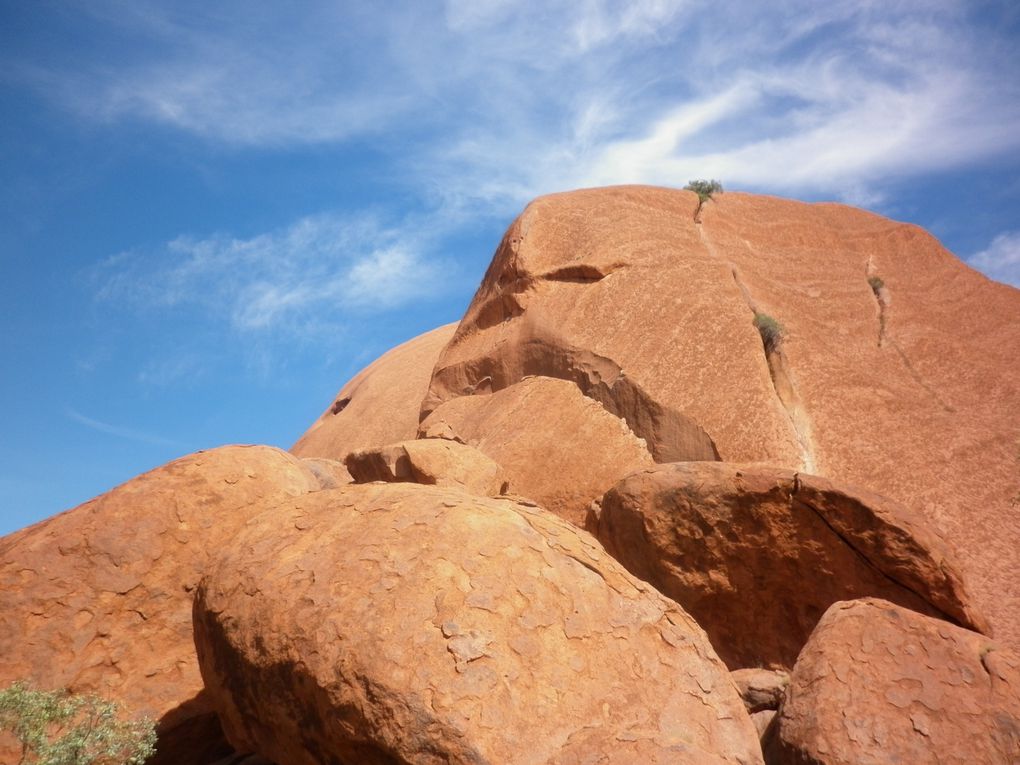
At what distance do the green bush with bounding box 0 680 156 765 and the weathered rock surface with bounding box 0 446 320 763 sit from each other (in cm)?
74

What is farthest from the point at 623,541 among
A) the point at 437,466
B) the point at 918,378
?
the point at 918,378

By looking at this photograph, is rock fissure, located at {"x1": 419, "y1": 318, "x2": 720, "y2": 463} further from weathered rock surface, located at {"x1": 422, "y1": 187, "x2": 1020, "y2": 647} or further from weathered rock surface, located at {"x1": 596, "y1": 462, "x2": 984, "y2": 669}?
weathered rock surface, located at {"x1": 596, "y1": 462, "x2": 984, "y2": 669}

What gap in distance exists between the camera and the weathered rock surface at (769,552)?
647 cm

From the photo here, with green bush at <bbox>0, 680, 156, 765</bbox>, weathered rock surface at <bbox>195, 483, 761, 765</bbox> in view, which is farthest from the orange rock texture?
green bush at <bbox>0, 680, 156, 765</bbox>

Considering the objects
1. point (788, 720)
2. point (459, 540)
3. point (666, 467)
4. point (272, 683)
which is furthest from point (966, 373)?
point (272, 683)

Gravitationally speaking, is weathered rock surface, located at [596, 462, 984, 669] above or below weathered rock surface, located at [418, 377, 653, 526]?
below

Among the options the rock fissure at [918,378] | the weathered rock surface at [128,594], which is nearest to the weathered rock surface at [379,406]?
the rock fissure at [918,378]

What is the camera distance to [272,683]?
410cm

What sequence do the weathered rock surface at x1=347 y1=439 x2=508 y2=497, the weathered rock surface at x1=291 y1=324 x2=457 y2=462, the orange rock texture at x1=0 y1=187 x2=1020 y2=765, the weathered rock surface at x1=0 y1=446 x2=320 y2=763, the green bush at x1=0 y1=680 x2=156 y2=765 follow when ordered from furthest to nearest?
the weathered rock surface at x1=291 y1=324 x2=457 y2=462, the weathered rock surface at x1=347 y1=439 x2=508 y2=497, the weathered rock surface at x1=0 y1=446 x2=320 y2=763, the green bush at x1=0 y1=680 x2=156 y2=765, the orange rock texture at x1=0 y1=187 x2=1020 y2=765

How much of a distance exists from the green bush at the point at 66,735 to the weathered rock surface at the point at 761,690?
11.8 ft

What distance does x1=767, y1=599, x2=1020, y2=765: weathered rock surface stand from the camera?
4.41m

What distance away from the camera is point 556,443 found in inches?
406

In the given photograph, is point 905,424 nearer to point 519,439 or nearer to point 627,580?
point 519,439

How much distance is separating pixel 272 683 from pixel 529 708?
1.31 m
